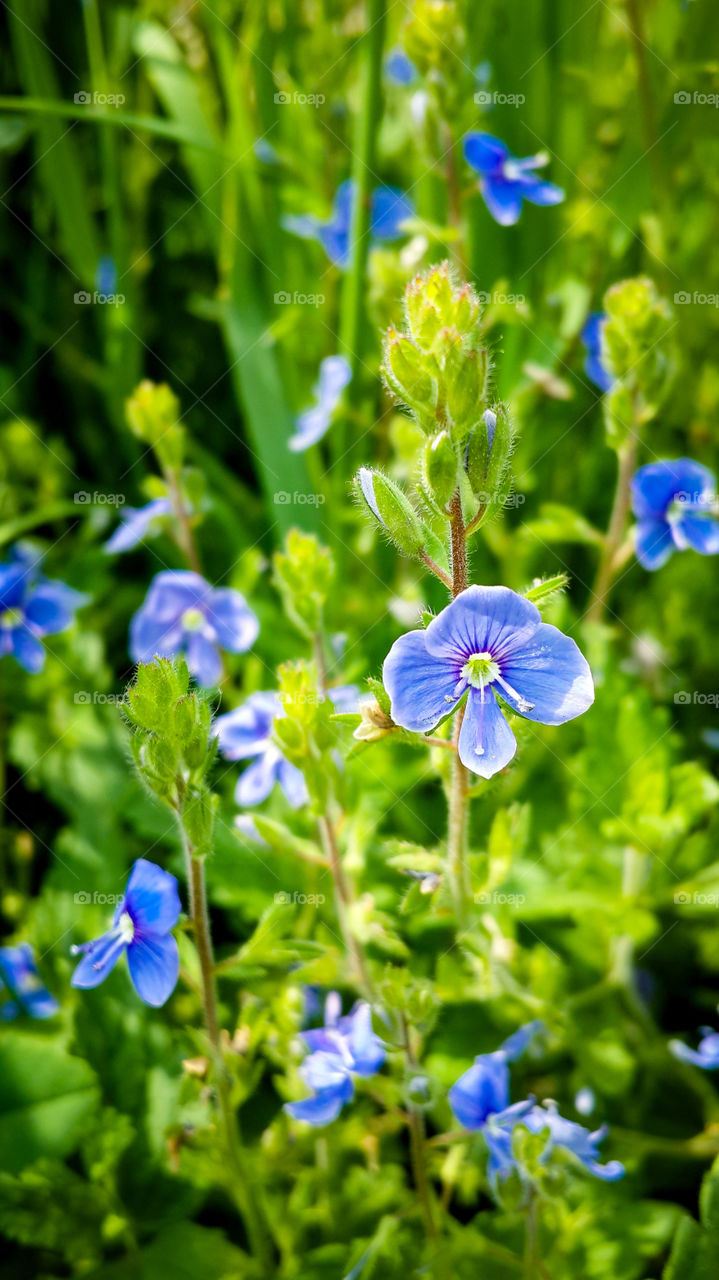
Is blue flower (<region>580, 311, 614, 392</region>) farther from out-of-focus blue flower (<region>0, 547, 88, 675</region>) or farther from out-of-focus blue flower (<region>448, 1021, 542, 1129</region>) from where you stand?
out-of-focus blue flower (<region>448, 1021, 542, 1129</region>)

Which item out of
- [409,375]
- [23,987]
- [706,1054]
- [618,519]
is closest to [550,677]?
[409,375]

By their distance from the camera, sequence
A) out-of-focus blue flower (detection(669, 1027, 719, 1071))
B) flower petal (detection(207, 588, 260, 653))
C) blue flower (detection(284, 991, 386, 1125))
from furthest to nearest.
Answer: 1. flower petal (detection(207, 588, 260, 653))
2. out-of-focus blue flower (detection(669, 1027, 719, 1071))
3. blue flower (detection(284, 991, 386, 1125))

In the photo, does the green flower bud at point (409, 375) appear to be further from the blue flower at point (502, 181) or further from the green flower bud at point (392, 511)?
the blue flower at point (502, 181)

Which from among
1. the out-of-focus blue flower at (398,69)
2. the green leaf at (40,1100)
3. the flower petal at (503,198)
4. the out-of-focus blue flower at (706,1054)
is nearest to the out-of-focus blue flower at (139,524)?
the flower petal at (503,198)

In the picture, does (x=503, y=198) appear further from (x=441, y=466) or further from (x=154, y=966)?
(x=154, y=966)

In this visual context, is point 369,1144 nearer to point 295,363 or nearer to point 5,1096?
point 5,1096

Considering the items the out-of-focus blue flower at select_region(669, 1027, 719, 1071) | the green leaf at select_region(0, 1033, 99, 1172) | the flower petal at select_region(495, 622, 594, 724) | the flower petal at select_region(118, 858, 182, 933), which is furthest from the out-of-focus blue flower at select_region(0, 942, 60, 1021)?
the flower petal at select_region(495, 622, 594, 724)

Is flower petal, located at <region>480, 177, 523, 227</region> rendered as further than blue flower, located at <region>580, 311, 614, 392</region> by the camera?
No
